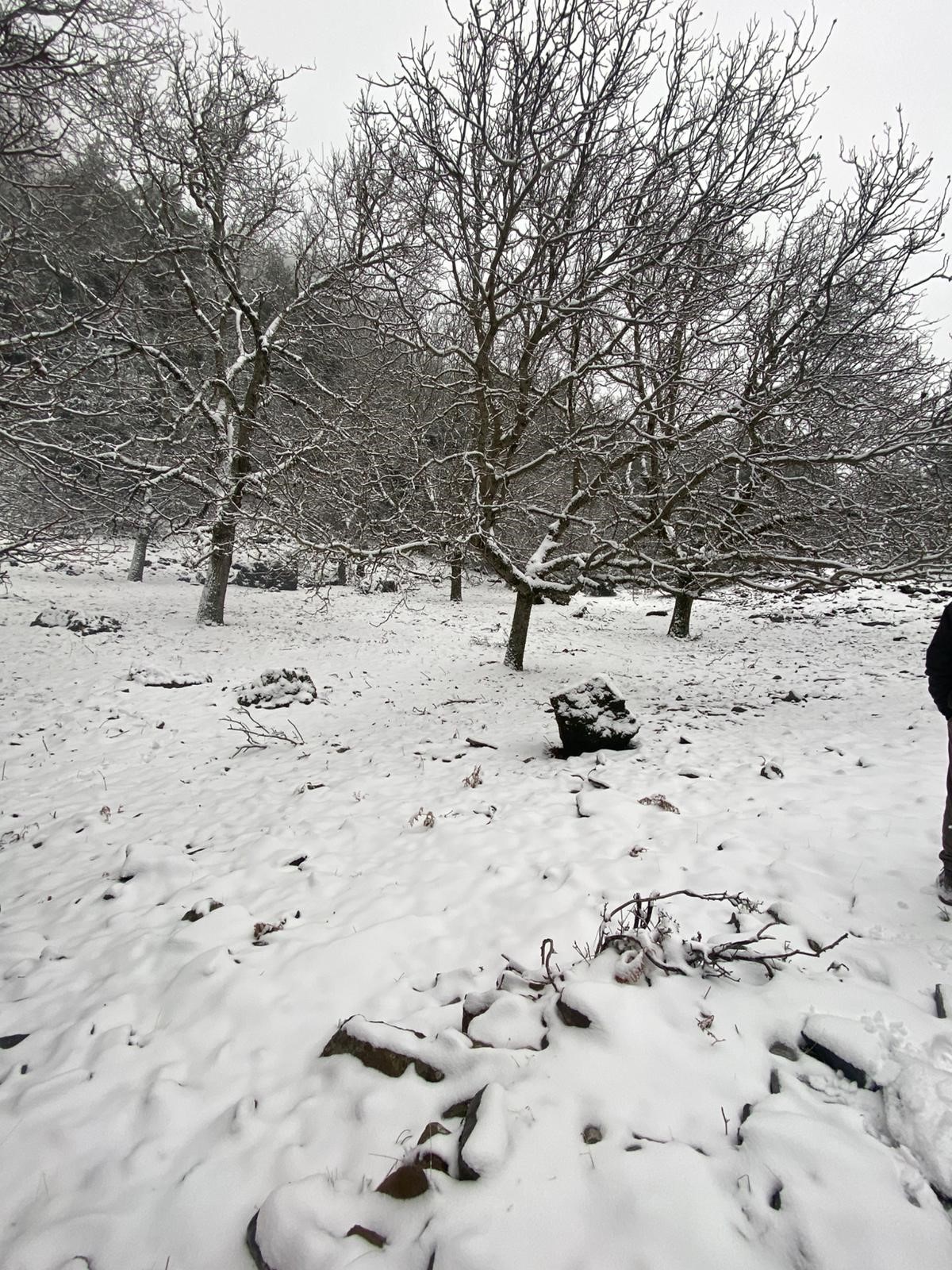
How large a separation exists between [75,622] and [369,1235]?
12.7 metres

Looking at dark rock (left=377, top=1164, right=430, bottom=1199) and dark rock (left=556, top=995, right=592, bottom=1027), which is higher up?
dark rock (left=556, top=995, right=592, bottom=1027)

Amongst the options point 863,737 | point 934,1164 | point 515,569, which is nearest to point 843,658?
point 863,737

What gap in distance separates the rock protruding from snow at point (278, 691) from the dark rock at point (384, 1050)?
6892 millimetres

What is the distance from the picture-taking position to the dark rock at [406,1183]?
1.79 metres

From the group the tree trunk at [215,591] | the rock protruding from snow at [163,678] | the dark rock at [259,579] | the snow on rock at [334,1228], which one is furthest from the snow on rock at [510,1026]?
the dark rock at [259,579]

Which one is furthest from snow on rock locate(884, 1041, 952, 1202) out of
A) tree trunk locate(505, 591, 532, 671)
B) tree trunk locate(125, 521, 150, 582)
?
tree trunk locate(125, 521, 150, 582)

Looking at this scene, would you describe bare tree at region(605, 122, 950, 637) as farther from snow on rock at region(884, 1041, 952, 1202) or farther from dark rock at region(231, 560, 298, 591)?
dark rock at region(231, 560, 298, 591)

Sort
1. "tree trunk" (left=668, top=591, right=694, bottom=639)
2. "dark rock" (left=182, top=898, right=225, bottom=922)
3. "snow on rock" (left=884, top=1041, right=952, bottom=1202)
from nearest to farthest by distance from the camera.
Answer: "snow on rock" (left=884, top=1041, right=952, bottom=1202) → "dark rock" (left=182, top=898, right=225, bottom=922) → "tree trunk" (left=668, top=591, right=694, bottom=639)

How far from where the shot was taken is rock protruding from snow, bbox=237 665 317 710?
28.9 ft

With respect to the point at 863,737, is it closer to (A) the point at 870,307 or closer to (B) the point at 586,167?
(A) the point at 870,307

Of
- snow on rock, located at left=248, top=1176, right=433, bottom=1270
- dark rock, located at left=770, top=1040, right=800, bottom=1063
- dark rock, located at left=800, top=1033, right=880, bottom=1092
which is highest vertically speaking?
dark rock, located at left=800, top=1033, right=880, bottom=1092

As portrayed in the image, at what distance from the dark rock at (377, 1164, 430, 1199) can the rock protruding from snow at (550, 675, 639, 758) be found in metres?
4.73

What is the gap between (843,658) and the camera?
Answer: 10727mm

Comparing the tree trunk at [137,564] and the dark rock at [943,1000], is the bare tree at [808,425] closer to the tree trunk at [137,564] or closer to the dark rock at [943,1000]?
the dark rock at [943,1000]
